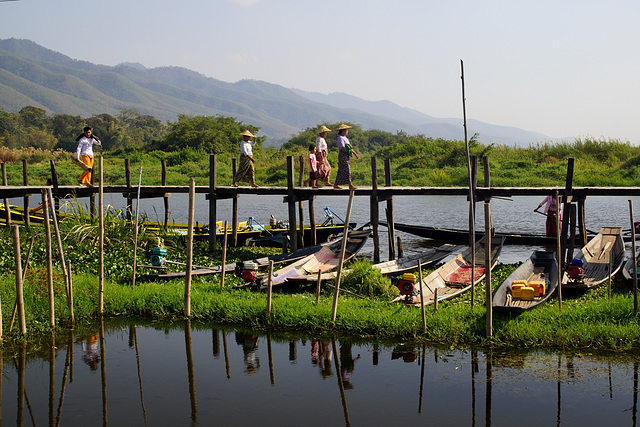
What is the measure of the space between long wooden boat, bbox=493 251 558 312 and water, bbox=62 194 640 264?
3919mm

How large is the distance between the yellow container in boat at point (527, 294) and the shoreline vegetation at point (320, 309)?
0.74 ft

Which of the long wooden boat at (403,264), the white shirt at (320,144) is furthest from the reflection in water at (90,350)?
the white shirt at (320,144)

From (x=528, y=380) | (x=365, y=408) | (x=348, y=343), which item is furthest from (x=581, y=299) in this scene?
(x=365, y=408)

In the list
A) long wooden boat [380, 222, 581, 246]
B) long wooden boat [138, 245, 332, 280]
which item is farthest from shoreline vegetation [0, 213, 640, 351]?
long wooden boat [380, 222, 581, 246]

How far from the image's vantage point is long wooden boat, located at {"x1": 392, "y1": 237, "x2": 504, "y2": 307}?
9344 millimetres

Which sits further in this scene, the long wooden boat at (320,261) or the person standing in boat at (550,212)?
Result: the person standing in boat at (550,212)

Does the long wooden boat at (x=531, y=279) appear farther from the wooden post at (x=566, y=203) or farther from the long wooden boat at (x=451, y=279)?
the wooden post at (x=566, y=203)

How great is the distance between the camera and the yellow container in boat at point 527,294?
8.53m

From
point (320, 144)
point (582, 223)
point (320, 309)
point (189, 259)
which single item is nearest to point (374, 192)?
point (320, 144)

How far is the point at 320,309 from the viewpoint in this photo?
8648 millimetres

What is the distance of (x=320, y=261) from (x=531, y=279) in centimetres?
376

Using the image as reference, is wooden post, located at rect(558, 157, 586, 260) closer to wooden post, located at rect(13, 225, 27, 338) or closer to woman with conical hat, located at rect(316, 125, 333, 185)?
woman with conical hat, located at rect(316, 125, 333, 185)

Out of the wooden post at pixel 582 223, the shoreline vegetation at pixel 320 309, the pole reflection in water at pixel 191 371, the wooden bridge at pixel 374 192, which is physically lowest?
the pole reflection in water at pixel 191 371

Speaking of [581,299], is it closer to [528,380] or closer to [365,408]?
[528,380]
